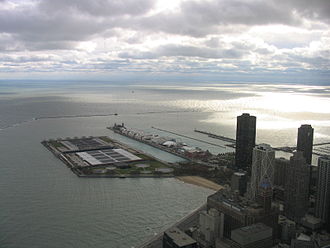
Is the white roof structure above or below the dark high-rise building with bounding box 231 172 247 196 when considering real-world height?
below

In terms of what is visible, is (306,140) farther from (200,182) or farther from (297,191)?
(200,182)

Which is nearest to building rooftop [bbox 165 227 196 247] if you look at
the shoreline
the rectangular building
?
the rectangular building

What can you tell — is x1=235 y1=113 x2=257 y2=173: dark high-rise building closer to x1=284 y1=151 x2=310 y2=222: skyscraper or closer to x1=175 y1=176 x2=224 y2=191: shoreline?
x1=175 y1=176 x2=224 y2=191: shoreline

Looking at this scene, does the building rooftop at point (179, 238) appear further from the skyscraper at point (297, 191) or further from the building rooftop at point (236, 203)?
the skyscraper at point (297, 191)

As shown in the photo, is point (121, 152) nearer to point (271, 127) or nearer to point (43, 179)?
point (43, 179)

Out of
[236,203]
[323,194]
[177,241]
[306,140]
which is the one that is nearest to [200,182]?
[236,203]
